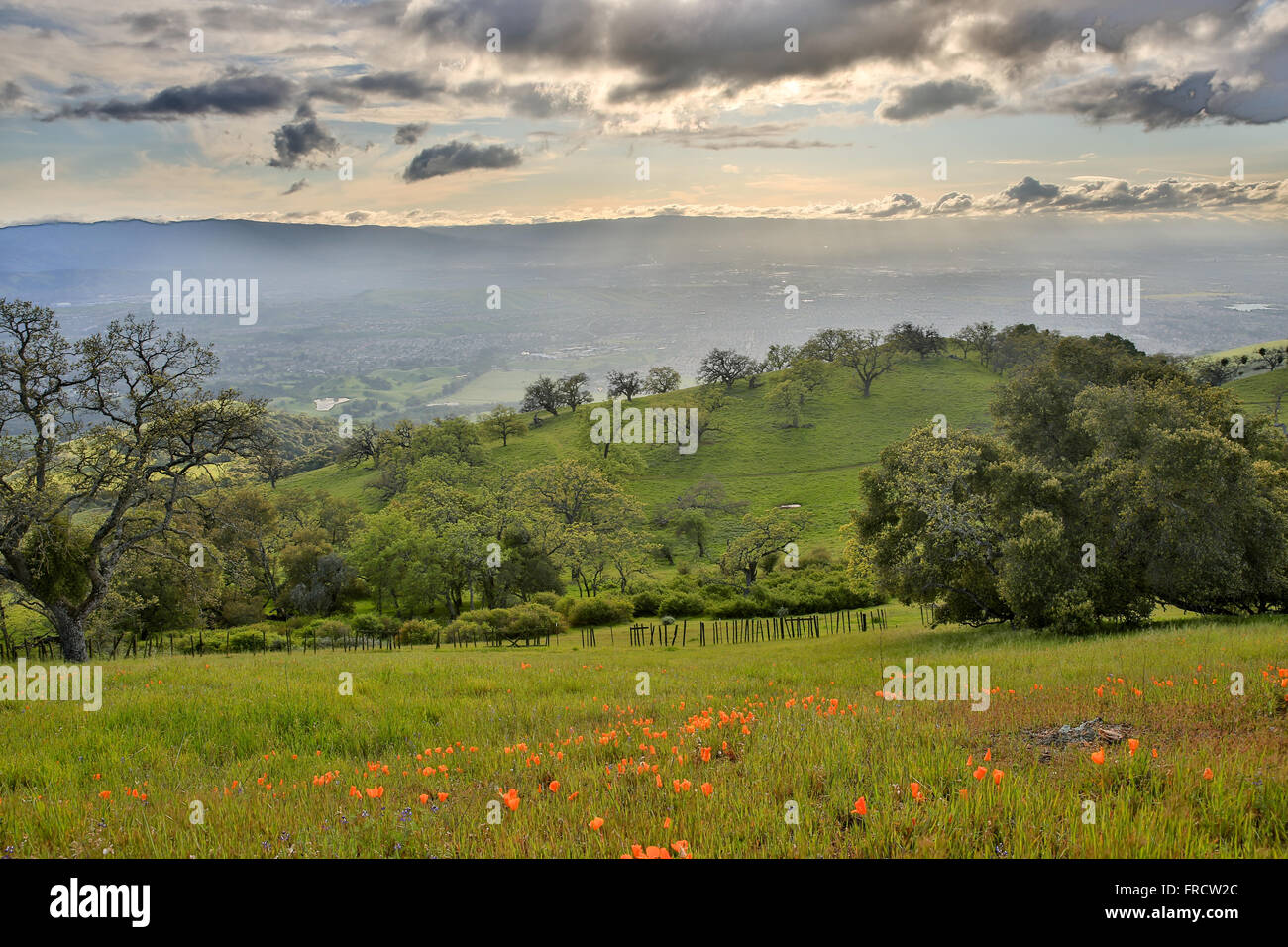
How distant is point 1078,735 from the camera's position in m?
6.02

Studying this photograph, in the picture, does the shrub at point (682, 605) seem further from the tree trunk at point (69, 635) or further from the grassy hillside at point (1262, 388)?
the grassy hillside at point (1262, 388)

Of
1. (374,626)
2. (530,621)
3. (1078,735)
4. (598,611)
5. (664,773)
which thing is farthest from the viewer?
(598,611)

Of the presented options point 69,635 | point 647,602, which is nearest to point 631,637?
point 647,602

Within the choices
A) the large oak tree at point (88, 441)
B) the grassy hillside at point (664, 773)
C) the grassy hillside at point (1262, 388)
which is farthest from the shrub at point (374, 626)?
the grassy hillside at point (1262, 388)

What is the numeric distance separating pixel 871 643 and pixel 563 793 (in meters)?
29.4

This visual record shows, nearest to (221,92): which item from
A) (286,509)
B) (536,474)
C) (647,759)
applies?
(286,509)

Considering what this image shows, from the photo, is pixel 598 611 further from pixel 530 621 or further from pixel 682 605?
pixel 530 621

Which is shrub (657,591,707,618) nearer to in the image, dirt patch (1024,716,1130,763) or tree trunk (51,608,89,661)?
tree trunk (51,608,89,661)

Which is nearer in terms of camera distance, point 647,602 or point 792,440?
point 647,602

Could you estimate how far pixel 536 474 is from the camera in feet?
300

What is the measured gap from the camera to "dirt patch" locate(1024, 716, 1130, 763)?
5785 mm

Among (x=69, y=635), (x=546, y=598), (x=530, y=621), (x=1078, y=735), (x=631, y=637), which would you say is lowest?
(x=631, y=637)

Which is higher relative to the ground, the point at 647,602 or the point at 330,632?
the point at 330,632
